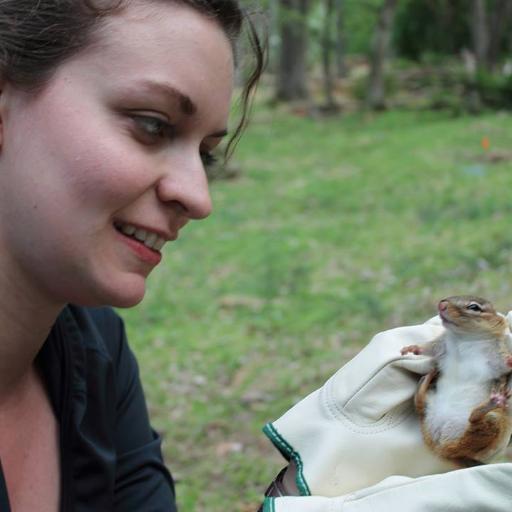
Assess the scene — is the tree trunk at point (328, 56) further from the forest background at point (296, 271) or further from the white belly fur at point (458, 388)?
the white belly fur at point (458, 388)

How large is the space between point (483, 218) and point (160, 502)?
5.75 metres

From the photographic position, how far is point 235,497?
3449 mm

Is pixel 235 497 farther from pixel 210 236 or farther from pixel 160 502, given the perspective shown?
pixel 210 236

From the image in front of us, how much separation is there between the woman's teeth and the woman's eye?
0.16m

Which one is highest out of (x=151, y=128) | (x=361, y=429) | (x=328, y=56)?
(x=151, y=128)

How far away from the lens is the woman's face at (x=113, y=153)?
4.56ft

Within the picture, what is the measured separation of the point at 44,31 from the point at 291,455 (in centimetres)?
93

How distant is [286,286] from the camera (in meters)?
6.20

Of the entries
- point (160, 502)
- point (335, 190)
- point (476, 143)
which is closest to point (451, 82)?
point (476, 143)

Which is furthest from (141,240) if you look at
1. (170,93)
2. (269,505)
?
(269,505)

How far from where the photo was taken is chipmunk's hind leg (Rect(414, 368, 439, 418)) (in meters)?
1.53

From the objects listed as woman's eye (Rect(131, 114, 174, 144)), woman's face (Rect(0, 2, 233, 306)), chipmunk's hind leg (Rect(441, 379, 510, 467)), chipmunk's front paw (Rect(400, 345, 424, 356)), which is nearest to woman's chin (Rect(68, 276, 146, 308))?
woman's face (Rect(0, 2, 233, 306))

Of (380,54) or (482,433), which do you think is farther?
(380,54)

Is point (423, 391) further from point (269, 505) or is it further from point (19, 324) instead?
point (19, 324)
